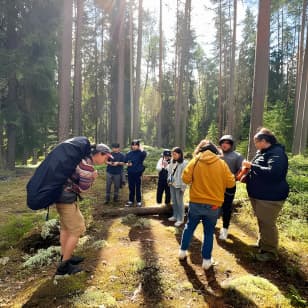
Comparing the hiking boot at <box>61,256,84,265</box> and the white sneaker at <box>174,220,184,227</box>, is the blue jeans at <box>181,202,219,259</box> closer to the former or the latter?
the hiking boot at <box>61,256,84,265</box>

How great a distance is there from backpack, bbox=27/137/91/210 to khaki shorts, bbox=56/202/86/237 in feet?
0.85

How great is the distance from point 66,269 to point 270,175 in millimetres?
3446

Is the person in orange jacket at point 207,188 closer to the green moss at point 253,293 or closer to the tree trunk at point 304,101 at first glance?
the green moss at point 253,293

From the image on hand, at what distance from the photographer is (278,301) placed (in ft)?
11.8

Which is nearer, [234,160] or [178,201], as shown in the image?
[234,160]

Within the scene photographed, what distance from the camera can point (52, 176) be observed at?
373 centimetres

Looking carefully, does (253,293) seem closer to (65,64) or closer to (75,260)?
(75,260)

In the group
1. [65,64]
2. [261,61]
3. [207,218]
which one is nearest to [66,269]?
[207,218]

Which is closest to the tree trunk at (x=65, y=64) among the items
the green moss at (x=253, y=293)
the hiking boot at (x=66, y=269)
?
the hiking boot at (x=66, y=269)

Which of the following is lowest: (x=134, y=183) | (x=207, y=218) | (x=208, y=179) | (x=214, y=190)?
(x=134, y=183)

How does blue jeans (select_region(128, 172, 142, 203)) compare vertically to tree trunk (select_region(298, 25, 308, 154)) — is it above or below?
below

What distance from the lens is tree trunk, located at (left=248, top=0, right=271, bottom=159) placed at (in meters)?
8.62

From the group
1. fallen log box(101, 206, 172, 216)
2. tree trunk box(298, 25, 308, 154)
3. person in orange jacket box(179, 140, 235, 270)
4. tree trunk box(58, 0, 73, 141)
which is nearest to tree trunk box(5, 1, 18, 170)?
tree trunk box(58, 0, 73, 141)

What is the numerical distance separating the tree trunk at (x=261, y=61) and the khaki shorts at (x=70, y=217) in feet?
22.4
